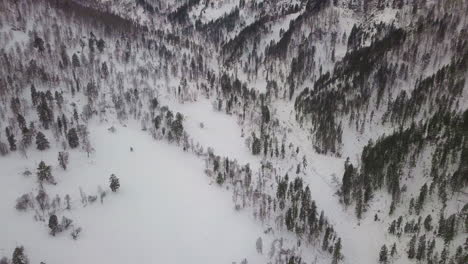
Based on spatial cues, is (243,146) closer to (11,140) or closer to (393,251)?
(393,251)

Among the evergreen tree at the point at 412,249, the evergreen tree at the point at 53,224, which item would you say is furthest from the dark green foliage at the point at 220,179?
the evergreen tree at the point at 412,249

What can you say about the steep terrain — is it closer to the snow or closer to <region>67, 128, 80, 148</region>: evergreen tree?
<region>67, 128, 80, 148</region>: evergreen tree

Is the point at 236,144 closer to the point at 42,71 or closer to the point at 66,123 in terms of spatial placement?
the point at 66,123

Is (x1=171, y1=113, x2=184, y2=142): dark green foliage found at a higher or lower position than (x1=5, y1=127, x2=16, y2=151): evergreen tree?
higher

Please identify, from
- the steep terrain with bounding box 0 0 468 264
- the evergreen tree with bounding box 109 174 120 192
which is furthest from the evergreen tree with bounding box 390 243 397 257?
the evergreen tree with bounding box 109 174 120 192

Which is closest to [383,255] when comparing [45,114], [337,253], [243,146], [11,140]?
[337,253]

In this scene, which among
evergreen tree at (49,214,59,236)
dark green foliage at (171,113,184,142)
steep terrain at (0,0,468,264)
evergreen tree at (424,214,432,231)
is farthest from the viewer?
dark green foliage at (171,113,184,142)

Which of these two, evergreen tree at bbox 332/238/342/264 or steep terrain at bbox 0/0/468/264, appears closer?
steep terrain at bbox 0/0/468/264

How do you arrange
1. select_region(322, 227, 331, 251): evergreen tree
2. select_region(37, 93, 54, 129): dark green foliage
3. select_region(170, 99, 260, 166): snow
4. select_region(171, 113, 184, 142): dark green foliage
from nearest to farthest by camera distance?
select_region(322, 227, 331, 251): evergreen tree
select_region(37, 93, 54, 129): dark green foliage
select_region(170, 99, 260, 166): snow
select_region(171, 113, 184, 142): dark green foliage
